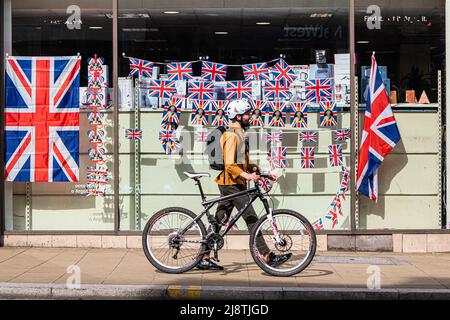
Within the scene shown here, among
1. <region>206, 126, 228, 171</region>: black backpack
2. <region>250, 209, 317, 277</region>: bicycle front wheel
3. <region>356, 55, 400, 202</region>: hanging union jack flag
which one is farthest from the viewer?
<region>356, 55, 400, 202</region>: hanging union jack flag

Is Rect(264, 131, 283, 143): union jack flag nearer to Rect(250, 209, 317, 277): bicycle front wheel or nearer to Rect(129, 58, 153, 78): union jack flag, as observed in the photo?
Rect(129, 58, 153, 78): union jack flag

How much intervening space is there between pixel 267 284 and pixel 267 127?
3.53 m

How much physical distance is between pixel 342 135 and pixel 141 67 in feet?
10.6

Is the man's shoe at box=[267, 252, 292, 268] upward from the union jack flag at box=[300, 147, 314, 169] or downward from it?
downward

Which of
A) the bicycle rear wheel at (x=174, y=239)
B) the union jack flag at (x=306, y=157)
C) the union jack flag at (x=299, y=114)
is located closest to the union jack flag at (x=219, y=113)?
the union jack flag at (x=299, y=114)

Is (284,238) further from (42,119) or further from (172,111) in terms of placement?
(42,119)

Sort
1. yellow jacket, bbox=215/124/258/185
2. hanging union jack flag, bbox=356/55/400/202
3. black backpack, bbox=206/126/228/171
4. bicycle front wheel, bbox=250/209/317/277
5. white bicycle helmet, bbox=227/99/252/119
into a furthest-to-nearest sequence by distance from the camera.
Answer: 1. hanging union jack flag, bbox=356/55/400/202
2. black backpack, bbox=206/126/228/171
3. white bicycle helmet, bbox=227/99/252/119
4. yellow jacket, bbox=215/124/258/185
5. bicycle front wheel, bbox=250/209/317/277

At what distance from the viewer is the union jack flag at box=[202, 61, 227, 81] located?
12.1 m

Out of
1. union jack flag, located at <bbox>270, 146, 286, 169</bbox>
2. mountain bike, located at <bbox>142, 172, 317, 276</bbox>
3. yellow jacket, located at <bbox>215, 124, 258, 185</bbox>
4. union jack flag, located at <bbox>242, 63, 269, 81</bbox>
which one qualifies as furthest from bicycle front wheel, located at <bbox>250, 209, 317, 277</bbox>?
union jack flag, located at <bbox>242, 63, 269, 81</bbox>

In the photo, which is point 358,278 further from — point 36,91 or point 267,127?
point 36,91

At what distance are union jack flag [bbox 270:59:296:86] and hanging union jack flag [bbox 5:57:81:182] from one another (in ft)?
9.81

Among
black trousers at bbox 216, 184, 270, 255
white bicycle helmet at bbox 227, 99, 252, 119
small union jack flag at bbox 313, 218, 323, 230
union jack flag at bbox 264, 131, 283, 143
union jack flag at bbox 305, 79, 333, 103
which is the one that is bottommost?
small union jack flag at bbox 313, 218, 323, 230

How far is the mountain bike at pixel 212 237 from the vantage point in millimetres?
9594

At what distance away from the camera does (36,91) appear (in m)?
12.0
